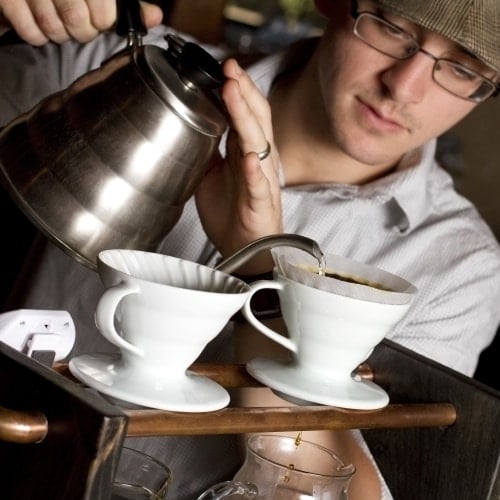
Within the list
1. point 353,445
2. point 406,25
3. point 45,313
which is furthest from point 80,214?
point 406,25

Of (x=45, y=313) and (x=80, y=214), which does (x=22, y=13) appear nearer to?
(x=80, y=214)

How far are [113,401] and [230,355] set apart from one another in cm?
70

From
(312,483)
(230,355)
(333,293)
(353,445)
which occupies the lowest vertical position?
(230,355)

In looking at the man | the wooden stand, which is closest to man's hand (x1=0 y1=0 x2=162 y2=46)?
the man

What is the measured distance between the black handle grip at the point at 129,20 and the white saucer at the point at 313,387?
1.25ft

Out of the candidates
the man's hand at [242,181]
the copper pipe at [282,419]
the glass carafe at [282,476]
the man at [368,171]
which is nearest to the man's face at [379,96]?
the man at [368,171]

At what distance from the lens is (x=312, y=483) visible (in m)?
0.81

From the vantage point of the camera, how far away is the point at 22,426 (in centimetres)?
63

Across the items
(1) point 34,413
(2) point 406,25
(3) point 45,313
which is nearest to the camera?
(1) point 34,413

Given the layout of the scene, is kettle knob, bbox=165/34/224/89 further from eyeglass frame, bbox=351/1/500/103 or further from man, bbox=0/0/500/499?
eyeglass frame, bbox=351/1/500/103

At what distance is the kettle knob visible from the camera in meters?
0.95

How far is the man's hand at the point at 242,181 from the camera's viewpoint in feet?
3.39

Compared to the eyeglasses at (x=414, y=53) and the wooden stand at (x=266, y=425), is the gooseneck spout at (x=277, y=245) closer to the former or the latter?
the wooden stand at (x=266, y=425)

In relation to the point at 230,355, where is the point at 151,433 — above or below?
above
